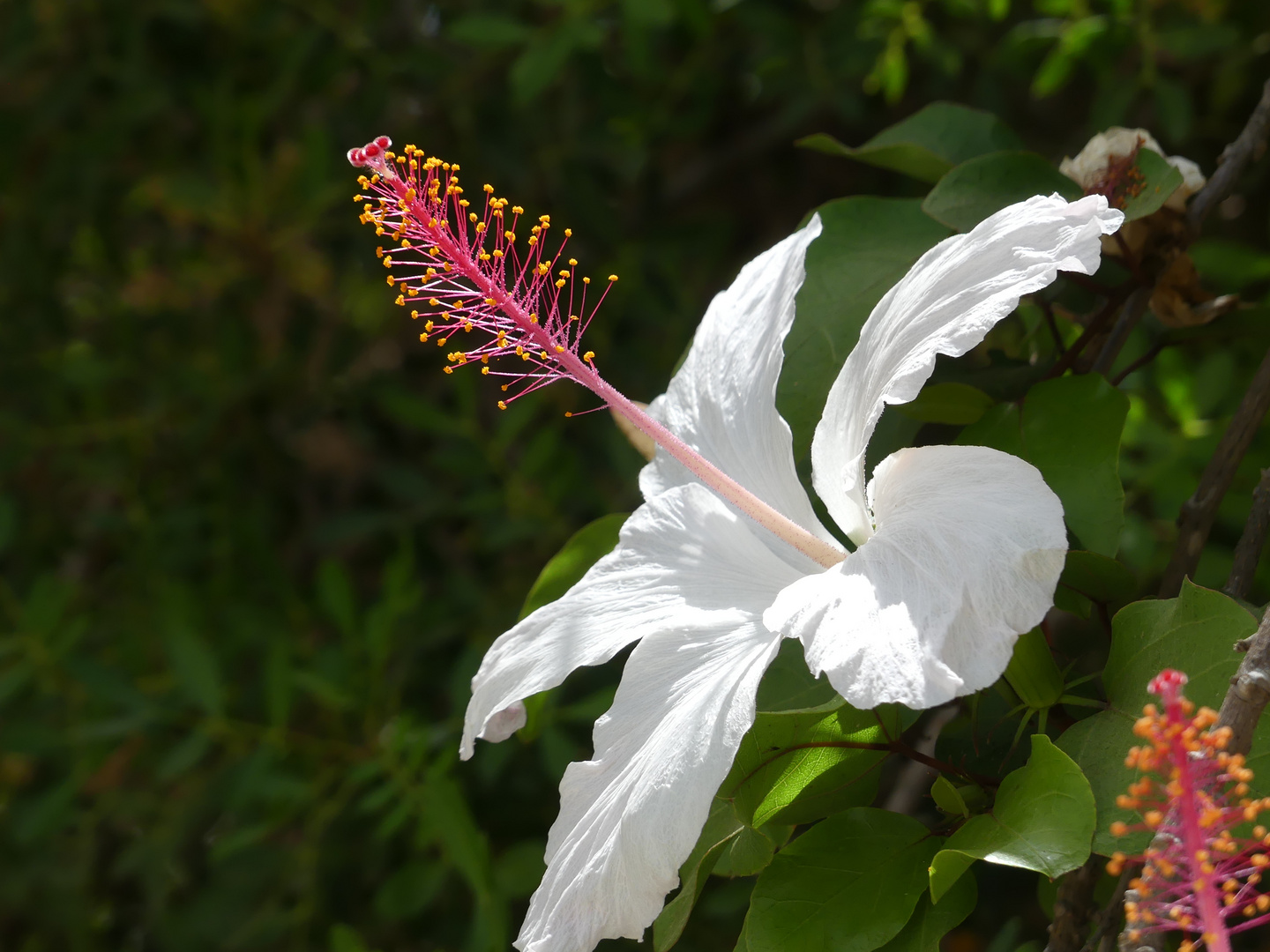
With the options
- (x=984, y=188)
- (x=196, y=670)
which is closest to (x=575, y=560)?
(x=984, y=188)

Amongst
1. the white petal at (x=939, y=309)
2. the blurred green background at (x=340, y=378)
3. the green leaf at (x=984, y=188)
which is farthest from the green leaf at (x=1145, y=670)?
the blurred green background at (x=340, y=378)

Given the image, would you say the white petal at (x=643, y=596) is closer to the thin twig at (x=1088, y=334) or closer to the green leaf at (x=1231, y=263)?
the thin twig at (x=1088, y=334)

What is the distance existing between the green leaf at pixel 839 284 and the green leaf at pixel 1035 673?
20cm

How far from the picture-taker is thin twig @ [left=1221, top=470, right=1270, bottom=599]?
0.63 metres

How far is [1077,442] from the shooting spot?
0.63m

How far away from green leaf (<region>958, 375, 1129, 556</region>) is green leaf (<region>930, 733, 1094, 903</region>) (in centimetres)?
14

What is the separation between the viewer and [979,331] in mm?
533

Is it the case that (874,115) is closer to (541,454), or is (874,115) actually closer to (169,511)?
(541,454)

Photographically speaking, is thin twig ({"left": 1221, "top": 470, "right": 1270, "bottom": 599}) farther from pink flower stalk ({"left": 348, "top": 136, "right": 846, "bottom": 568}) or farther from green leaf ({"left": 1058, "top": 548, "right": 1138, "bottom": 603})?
pink flower stalk ({"left": 348, "top": 136, "right": 846, "bottom": 568})

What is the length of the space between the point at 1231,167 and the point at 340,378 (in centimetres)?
117

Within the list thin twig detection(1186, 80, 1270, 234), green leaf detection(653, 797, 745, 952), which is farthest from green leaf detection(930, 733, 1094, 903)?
thin twig detection(1186, 80, 1270, 234)

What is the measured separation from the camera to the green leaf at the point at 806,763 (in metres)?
0.56

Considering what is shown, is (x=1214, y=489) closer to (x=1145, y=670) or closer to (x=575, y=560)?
(x=1145, y=670)

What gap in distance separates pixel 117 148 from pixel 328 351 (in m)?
0.35
